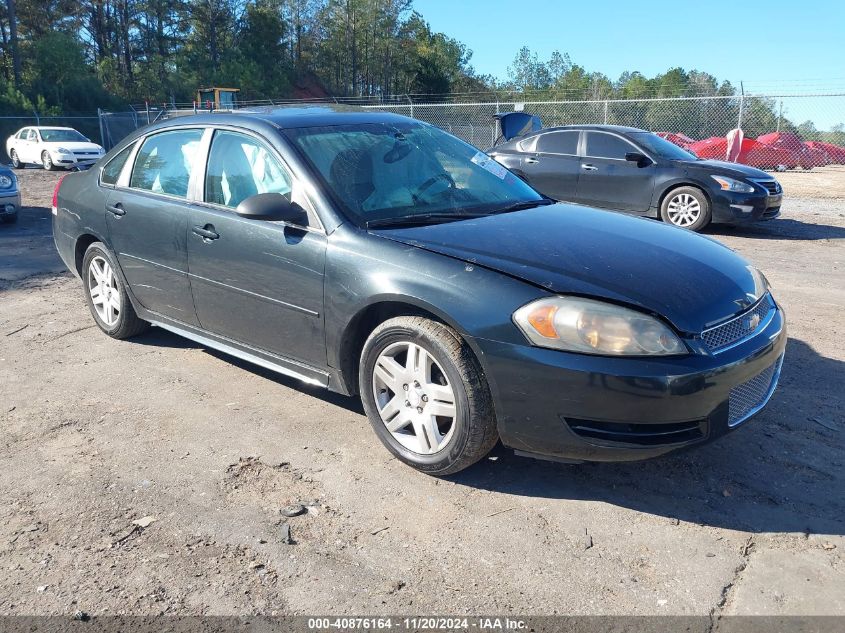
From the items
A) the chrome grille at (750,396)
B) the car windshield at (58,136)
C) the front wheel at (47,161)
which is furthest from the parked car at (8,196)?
the car windshield at (58,136)

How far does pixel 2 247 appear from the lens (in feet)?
31.1

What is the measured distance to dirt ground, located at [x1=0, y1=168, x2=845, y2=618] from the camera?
2.56 meters

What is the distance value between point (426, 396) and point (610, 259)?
1032 millimetres

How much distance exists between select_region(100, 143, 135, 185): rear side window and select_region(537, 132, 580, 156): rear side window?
7377 mm

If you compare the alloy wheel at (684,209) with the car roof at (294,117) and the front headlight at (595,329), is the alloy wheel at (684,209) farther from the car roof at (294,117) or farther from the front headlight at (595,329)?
the front headlight at (595,329)

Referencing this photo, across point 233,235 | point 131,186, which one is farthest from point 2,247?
point 233,235

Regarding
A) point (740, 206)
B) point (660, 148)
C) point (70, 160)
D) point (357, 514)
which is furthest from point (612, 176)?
point (70, 160)

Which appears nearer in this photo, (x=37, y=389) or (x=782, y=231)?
(x=37, y=389)

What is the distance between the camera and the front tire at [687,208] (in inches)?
388

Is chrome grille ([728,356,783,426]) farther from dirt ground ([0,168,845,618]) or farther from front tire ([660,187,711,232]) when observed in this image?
front tire ([660,187,711,232])

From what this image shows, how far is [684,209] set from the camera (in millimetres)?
10016

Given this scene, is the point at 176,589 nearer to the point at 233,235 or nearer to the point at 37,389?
the point at 233,235

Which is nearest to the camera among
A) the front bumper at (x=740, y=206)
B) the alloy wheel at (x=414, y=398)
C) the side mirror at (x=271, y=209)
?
the alloy wheel at (x=414, y=398)

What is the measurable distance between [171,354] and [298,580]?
2897 mm
